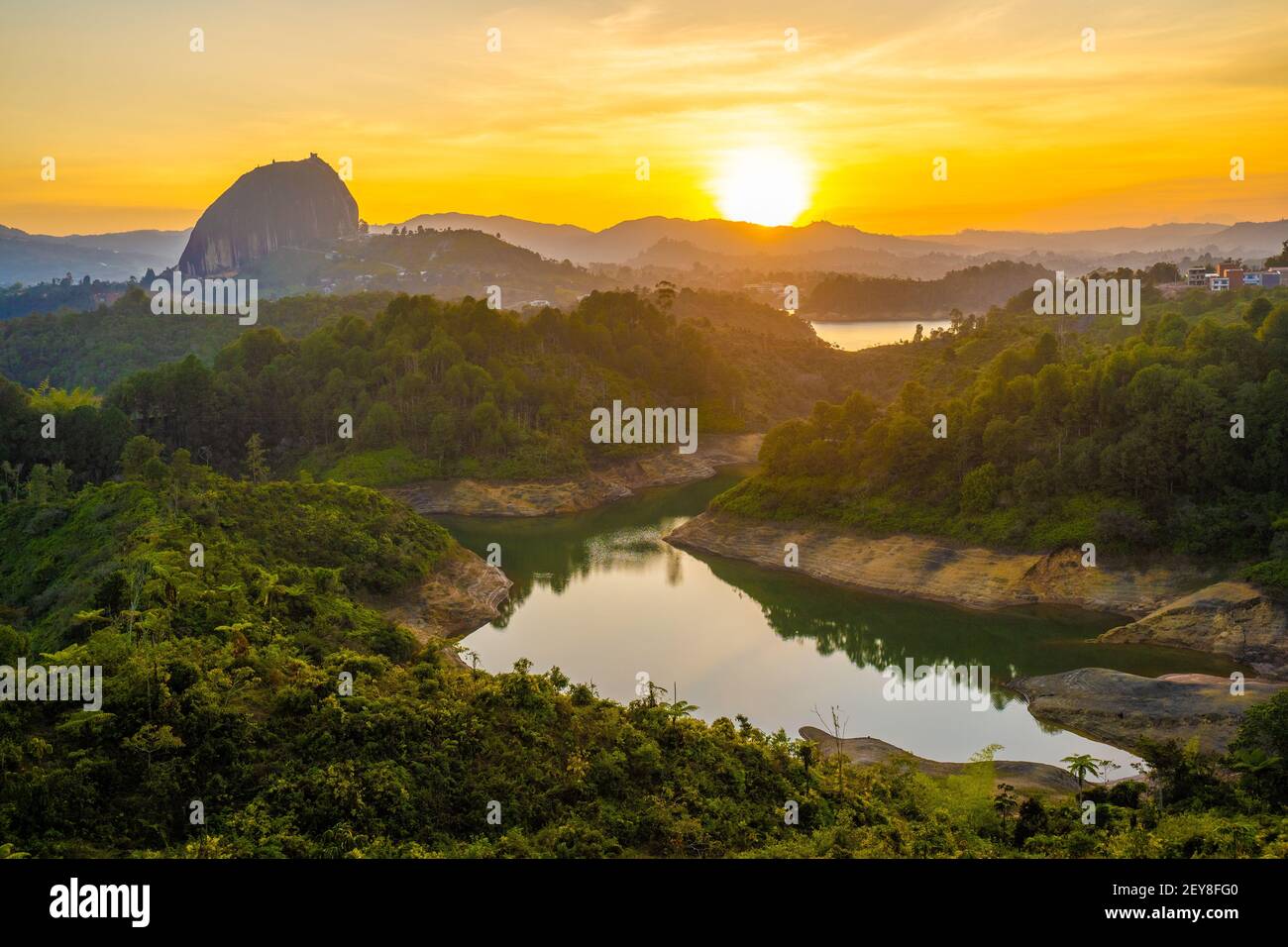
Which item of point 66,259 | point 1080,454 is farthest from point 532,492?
point 66,259

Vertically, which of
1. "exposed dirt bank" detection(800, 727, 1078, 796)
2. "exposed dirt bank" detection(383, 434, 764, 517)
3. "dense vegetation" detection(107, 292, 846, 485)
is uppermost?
"dense vegetation" detection(107, 292, 846, 485)

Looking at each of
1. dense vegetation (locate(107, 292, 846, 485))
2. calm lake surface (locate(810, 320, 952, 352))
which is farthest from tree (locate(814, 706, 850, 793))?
calm lake surface (locate(810, 320, 952, 352))

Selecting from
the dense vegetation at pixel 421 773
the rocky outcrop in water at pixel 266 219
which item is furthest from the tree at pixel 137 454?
the rocky outcrop in water at pixel 266 219

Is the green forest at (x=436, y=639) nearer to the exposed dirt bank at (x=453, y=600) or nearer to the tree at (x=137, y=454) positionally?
the tree at (x=137, y=454)

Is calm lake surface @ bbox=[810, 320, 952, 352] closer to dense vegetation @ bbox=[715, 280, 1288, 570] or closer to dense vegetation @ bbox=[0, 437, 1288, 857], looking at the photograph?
dense vegetation @ bbox=[715, 280, 1288, 570]

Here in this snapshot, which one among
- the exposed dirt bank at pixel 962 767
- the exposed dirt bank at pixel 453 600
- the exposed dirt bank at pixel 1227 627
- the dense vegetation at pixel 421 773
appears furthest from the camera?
the exposed dirt bank at pixel 453 600
